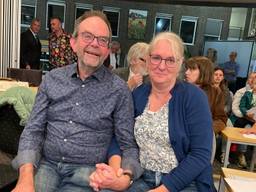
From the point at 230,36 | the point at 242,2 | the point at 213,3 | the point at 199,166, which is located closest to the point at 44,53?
the point at 213,3

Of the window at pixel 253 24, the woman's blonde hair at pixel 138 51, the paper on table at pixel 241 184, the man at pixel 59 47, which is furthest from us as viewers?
the window at pixel 253 24

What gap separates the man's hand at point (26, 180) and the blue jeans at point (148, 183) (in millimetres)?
449

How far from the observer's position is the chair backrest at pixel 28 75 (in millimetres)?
3752

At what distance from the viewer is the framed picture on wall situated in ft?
32.1

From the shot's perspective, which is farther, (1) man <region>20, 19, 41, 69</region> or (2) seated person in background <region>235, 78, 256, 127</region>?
(1) man <region>20, 19, 41, 69</region>

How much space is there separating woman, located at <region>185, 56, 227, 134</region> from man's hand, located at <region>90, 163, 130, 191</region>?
138cm

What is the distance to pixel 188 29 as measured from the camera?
1004 centimetres

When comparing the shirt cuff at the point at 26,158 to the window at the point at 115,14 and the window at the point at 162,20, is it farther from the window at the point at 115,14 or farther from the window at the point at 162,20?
the window at the point at 162,20

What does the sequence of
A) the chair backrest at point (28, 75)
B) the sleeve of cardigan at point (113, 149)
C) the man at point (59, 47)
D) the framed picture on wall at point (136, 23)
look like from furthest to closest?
1. the framed picture on wall at point (136, 23)
2. the man at point (59, 47)
3. the chair backrest at point (28, 75)
4. the sleeve of cardigan at point (113, 149)

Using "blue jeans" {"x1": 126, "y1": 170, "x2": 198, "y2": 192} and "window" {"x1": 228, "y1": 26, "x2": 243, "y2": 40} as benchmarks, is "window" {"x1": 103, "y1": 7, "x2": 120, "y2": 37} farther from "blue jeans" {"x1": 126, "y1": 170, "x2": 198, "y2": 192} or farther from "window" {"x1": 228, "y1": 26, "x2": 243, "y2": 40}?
"blue jeans" {"x1": 126, "y1": 170, "x2": 198, "y2": 192}

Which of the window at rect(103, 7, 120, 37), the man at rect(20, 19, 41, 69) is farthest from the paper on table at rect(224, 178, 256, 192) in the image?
the window at rect(103, 7, 120, 37)

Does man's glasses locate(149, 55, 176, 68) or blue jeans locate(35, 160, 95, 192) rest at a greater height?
man's glasses locate(149, 55, 176, 68)

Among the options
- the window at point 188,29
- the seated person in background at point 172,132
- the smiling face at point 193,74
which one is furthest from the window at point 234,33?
the seated person in background at point 172,132

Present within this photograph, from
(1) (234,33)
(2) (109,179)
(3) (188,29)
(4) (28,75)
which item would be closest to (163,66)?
(2) (109,179)
